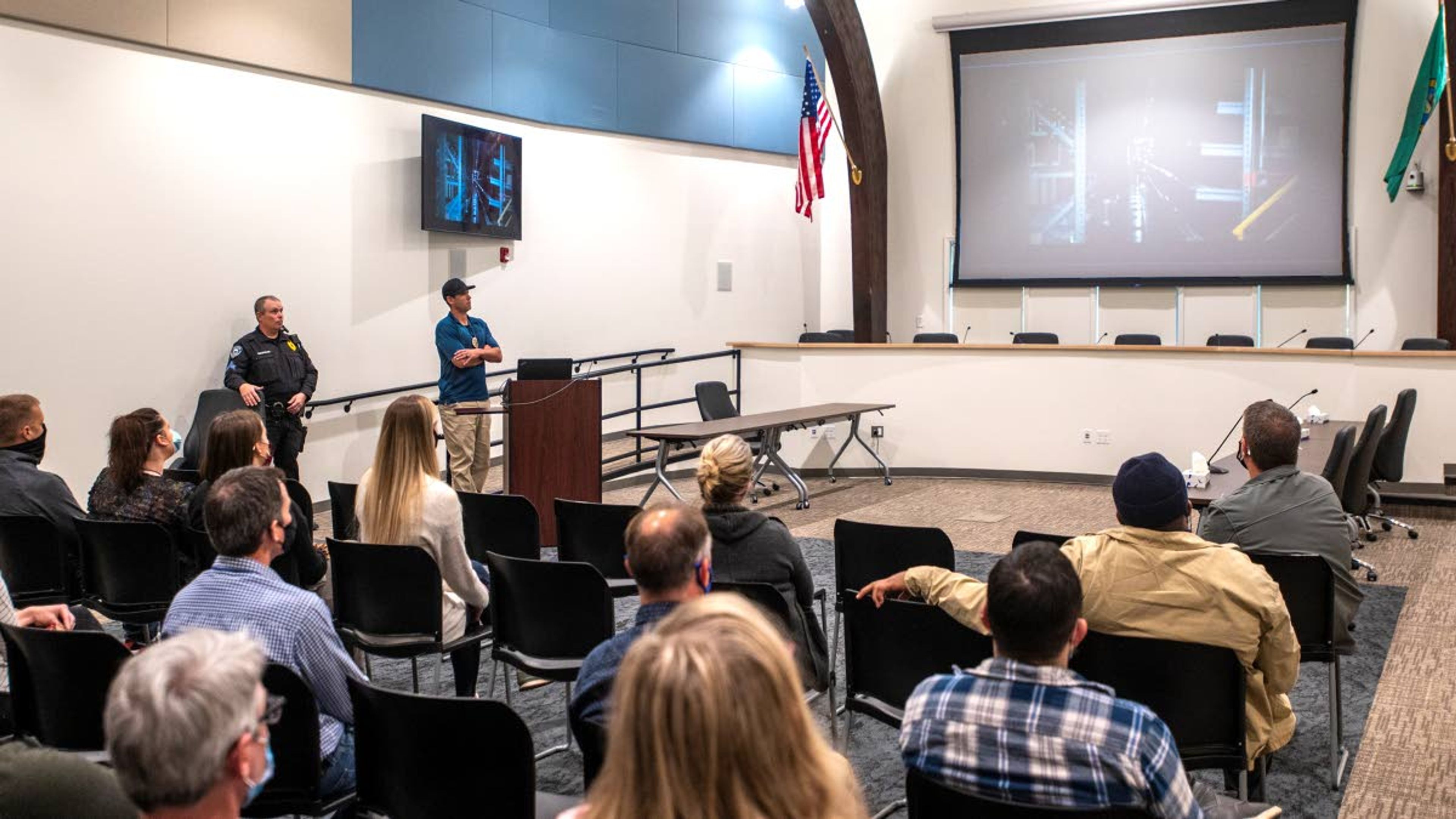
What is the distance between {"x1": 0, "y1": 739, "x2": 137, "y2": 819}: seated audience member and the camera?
168cm

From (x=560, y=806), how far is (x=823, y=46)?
10.1 meters

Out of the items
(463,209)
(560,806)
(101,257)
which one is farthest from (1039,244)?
(560,806)

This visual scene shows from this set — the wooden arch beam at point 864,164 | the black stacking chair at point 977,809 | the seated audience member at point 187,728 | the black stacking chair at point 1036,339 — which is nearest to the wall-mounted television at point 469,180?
the wooden arch beam at point 864,164

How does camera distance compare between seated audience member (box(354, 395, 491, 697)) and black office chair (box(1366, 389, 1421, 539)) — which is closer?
seated audience member (box(354, 395, 491, 697))

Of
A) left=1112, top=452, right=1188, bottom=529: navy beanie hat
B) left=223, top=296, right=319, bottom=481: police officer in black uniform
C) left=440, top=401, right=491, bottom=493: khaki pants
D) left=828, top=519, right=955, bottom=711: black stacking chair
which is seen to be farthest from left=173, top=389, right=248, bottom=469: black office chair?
left=1112, top=452, right=1188, bottom=529: navy beanie hat

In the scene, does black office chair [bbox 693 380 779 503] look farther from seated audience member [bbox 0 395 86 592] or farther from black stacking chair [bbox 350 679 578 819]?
black stacking chair [bbox 350 679 578 819]

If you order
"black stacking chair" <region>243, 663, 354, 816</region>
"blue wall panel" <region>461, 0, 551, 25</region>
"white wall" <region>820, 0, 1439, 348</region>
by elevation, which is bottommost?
"black stacking chair" <region>243, 663, 354, 816</region>

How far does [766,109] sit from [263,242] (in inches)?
250

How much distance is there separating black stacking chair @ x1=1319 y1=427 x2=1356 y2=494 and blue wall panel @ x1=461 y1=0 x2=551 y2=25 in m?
7.21

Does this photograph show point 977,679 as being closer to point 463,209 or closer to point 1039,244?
point 463,209

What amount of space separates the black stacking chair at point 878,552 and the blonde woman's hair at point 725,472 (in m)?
0.55

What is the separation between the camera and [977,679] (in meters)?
2.00

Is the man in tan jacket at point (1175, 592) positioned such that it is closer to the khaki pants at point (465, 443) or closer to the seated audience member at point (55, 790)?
the seated audience member at point (55, 790)

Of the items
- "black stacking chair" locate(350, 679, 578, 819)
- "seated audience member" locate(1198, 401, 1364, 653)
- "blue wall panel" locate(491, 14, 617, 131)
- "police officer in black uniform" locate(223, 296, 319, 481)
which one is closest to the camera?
"black stacking chair" locate(350, 679, 578, 819)
